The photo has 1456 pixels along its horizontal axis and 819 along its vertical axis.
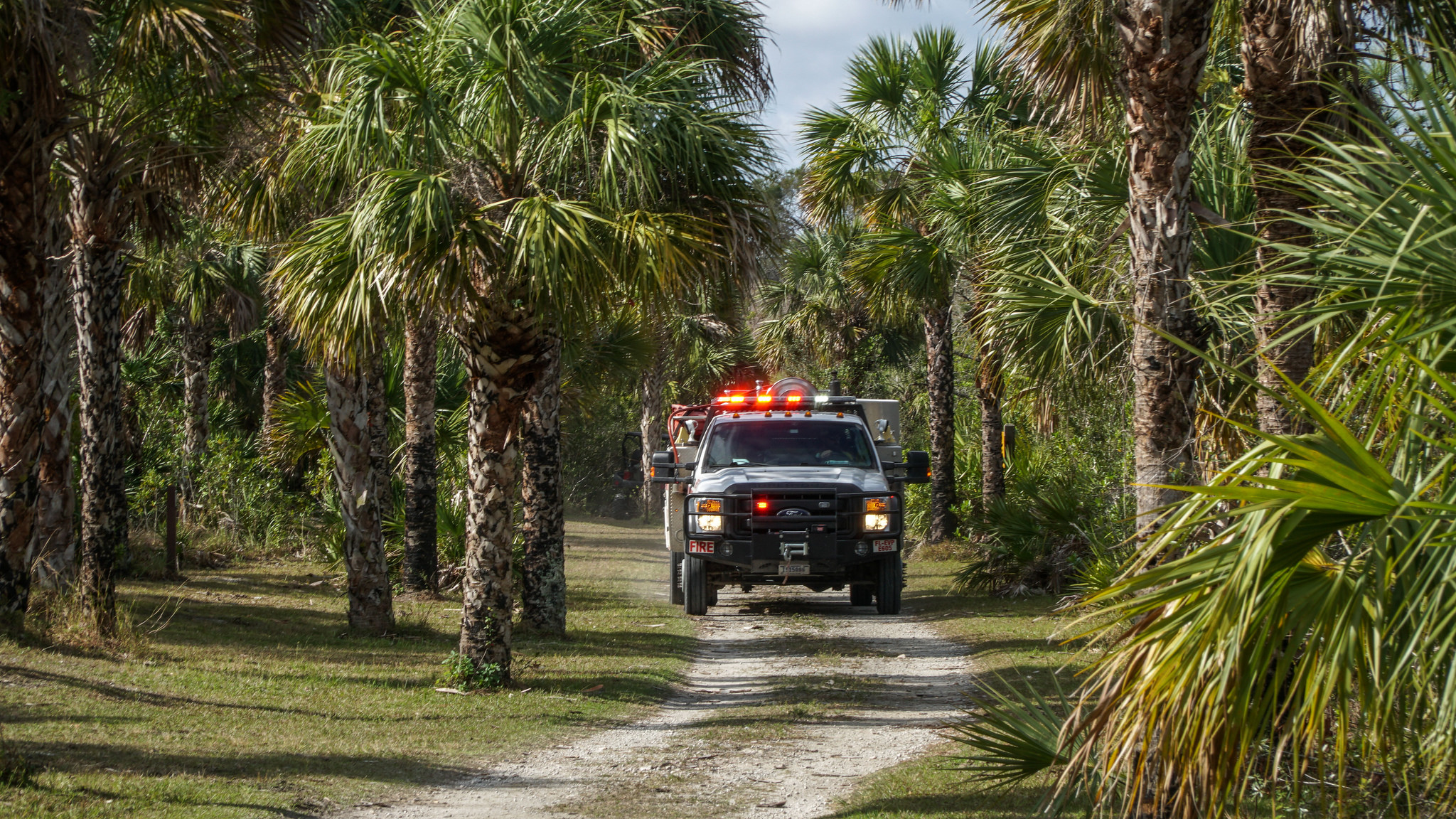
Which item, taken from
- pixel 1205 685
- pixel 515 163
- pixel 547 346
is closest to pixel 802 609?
pixel 547 346

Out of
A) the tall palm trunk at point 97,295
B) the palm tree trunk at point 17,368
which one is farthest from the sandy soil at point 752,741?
the tall palm trunk at point 97,295

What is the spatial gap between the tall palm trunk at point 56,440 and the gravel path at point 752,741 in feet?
15.9

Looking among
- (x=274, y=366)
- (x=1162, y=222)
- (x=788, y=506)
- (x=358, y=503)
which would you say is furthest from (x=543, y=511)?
(x=274, y=366)

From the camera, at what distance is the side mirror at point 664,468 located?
13133 millimetres

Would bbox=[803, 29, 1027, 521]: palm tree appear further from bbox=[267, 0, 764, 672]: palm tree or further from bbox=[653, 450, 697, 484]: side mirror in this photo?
bbox=[267, 0, 764, 672]: palm tree

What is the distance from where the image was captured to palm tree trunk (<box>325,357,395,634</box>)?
1141 cm

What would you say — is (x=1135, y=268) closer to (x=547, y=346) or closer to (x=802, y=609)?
(x=547, y=346)

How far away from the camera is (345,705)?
8.35m

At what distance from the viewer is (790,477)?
12.9 meters

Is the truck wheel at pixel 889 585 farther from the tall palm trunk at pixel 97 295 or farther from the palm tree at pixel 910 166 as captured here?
the tall palm trunk at pixel 97 295

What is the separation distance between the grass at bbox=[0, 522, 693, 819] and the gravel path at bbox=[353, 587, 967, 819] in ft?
1.07

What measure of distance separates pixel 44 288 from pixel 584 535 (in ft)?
74.8

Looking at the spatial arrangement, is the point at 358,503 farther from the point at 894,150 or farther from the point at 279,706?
the point at 894,150

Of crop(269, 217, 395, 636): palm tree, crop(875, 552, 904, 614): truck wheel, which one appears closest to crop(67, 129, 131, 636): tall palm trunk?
crop(269, 217, 395, 636): palm tree
